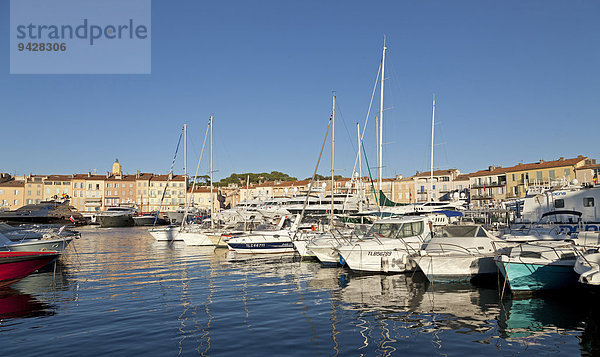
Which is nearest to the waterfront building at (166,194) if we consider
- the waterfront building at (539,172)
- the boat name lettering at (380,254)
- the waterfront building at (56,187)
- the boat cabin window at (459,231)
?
the waterfront building at (56,187)

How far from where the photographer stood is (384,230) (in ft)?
71.1

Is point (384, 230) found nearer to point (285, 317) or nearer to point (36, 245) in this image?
A: point (285, 317)

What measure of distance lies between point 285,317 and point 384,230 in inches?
391

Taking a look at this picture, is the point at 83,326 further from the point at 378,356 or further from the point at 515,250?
the point at 515,250

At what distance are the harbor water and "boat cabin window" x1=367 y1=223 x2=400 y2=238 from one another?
2.40 meters

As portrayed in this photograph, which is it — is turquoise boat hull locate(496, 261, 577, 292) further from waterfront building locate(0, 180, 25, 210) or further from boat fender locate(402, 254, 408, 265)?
waterfront building locate(0, 180, 25, 210)

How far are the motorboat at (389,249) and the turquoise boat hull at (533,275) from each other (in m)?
5.20

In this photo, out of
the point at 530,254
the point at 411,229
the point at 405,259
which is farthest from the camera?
the point at 411,229

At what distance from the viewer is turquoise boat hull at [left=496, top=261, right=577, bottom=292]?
48.5ft

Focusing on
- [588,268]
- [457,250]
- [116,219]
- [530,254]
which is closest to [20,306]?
[457,250]

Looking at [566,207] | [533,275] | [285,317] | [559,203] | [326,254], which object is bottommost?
[285,317]

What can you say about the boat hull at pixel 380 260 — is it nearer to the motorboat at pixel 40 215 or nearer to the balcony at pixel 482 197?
the motorboat at pixel 40 215

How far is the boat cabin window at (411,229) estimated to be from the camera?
69.6 feet

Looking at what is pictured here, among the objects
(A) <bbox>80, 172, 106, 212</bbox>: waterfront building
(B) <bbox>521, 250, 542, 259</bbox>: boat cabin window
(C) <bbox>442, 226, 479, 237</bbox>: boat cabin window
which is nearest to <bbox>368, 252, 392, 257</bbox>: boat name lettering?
(C) <bbox>442, 226, 479, 237</bbox>: boat cabin window
